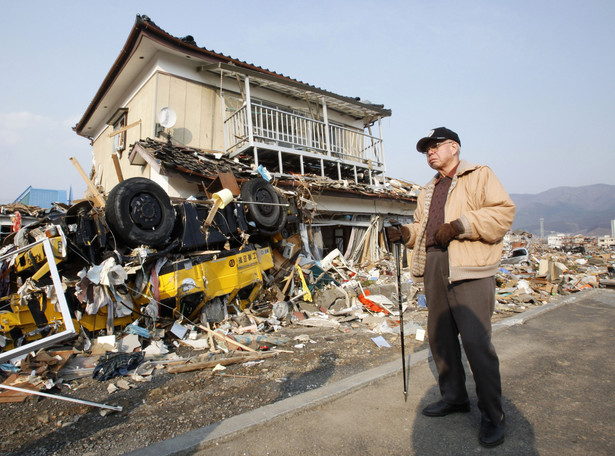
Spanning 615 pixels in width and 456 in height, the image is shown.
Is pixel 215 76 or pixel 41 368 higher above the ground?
pixel 215 76

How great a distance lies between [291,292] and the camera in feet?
23.1

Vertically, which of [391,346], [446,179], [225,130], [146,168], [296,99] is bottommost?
[391,346]

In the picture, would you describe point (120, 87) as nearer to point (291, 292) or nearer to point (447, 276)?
point (291, 292)

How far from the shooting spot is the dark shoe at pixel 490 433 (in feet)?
6.26

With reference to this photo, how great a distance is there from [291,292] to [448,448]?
5243 millimetres

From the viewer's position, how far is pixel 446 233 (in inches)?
84.1

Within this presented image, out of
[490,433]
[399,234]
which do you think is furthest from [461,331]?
[399,234]

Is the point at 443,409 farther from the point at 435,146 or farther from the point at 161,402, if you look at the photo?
the point at 161,402

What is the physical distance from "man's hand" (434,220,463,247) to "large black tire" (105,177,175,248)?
4.03m

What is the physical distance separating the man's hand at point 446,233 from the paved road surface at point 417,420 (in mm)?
1185

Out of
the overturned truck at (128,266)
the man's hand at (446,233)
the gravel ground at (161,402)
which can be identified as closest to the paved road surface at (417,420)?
the gravel ground at (161,402)

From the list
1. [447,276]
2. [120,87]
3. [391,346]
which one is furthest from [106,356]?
[120,87]

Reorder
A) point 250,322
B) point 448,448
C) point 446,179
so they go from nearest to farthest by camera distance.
Answer: point 448,448
point 446,179
point 250,322

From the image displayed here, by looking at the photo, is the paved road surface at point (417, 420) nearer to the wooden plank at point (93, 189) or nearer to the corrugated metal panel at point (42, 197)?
the wooden plank at point (93, 189)
